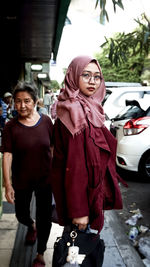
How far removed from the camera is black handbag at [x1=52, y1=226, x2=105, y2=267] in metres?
1.59

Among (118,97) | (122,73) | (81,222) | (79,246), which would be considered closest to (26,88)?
(81,222)

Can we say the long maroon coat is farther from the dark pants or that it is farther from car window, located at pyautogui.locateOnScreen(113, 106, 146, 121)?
car window, located at pyautogui.locateOnScreen(113, 106, 146, 121)

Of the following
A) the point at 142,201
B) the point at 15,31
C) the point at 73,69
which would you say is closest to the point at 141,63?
the point at 15,31

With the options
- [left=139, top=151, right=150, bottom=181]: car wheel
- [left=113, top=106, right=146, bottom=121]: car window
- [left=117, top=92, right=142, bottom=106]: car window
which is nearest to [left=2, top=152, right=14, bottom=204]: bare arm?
[left=139, top=151, right=150, bottom=181]: car wheel

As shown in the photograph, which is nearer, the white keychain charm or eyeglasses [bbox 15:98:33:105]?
the white keychain charm

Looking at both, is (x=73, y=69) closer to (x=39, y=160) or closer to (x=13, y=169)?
(x=39, y=160)

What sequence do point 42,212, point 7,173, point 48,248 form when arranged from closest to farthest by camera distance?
point 7,173 → point 42,212 → point 48,248

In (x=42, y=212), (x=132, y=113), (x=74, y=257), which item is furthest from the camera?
(x=132, y=113)

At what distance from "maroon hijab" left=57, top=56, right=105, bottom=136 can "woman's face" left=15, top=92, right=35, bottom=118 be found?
2.28 ft

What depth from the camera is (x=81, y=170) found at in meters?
1.62

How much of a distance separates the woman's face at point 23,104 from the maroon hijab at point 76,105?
2.28ft

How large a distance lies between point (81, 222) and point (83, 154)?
0.46 metres

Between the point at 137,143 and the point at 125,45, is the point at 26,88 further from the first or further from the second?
the point at 137,143

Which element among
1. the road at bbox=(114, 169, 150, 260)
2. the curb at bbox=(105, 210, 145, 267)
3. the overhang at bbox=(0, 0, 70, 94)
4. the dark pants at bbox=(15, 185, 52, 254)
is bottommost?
the road at bbox=(114, 169, 150, 260)
